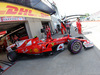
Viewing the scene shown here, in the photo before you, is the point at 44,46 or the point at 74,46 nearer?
the point at 74,46

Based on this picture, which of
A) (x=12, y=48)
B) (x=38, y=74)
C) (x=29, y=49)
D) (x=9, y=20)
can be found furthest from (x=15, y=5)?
(x=38, y=74)

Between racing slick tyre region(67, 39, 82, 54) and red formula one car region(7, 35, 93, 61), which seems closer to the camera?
racing slick tyre region(67, 39, 82, 54)

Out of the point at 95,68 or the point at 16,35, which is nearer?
the point at 95,68

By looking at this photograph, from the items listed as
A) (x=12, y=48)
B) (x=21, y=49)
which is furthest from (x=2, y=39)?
(x=21, y=49)

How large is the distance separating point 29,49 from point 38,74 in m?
1.70

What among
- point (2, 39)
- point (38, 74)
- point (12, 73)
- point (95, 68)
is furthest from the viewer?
point (2, 39)

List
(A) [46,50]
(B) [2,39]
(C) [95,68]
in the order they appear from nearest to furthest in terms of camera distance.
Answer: (C) [95,68]
(A) [46,50]
(B) [2,39]

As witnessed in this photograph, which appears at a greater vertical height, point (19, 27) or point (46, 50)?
point (19, 27)

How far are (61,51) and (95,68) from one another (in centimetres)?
189

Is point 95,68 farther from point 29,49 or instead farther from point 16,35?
point 16,35

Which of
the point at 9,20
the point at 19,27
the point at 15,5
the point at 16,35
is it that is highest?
the point at 15,5

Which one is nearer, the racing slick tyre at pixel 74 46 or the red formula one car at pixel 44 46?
the racing slick tyre at pixel 74 46

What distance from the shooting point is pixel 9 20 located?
438cm

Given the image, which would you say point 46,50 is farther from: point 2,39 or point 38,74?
point 2,39
